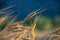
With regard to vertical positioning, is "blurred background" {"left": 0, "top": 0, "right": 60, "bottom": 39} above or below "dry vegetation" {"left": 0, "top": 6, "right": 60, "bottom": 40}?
above

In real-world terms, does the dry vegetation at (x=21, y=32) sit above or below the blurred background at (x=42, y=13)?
below

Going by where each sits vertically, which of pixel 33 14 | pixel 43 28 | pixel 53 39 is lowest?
pixel 53 39

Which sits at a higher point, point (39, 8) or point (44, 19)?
point (39, 8)

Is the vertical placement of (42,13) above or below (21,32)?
above

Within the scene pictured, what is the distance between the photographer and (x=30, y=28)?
149cm

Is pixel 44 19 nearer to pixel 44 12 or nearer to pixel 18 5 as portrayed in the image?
pixel 44 12

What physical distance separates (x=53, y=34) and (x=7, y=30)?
1.43 feet

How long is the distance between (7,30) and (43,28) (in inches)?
13.5

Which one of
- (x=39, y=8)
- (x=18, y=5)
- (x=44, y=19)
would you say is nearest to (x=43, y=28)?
(x=44, y=19)

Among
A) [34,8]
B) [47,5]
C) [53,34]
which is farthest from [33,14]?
[53,34]

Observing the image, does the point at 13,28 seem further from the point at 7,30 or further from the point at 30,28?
the point at 30,28

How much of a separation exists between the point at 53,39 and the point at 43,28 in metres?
0.14

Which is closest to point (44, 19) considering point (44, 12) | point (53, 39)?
point (44, 12)

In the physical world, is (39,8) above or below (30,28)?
above
